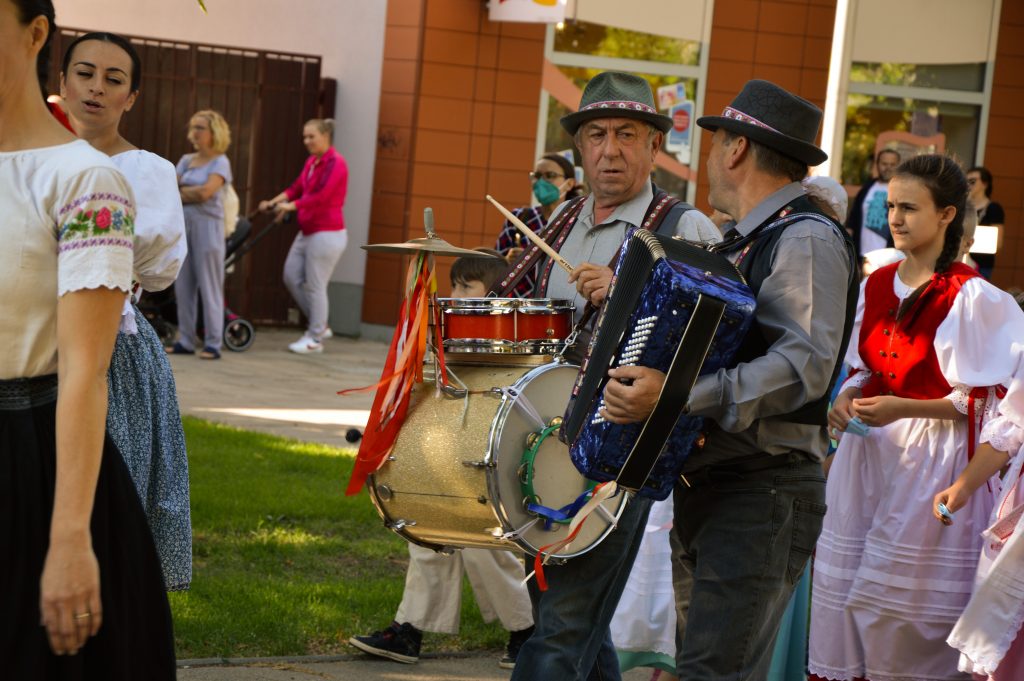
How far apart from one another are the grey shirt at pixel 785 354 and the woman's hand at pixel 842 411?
132cm

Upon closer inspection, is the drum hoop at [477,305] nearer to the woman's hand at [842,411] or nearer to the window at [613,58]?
the woman's hand at [842,411]

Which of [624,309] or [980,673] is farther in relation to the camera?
[980,673]

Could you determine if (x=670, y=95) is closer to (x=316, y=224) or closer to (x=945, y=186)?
(x=316, y=224)

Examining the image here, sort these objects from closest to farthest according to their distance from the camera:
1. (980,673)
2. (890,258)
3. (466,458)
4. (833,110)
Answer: (466,458)
(980,673)
(890,258)
(833,110)

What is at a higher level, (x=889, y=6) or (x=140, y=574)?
(x=889, y=6)

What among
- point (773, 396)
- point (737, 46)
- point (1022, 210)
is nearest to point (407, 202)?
point (737, 46)

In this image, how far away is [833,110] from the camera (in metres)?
8.27

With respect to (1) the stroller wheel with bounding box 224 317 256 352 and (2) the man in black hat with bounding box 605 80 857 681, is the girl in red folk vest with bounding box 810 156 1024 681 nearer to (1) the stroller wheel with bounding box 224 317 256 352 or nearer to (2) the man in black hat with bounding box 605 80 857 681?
(2) the man in black hat with bounding box 605 80 857 681

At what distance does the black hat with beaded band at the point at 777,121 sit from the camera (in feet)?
12.1

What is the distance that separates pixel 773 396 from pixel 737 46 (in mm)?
12288

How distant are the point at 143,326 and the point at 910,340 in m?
2.72

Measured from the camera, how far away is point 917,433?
5.10m

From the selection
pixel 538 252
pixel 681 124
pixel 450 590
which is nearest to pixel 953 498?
pixel 538 252

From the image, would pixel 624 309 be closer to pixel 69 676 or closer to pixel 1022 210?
pixel 69 676
